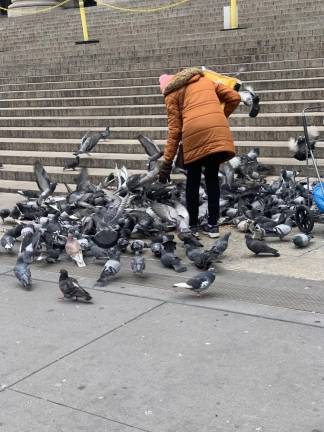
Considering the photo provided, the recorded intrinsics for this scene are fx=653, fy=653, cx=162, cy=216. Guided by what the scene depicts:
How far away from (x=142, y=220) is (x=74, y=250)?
3.37ft

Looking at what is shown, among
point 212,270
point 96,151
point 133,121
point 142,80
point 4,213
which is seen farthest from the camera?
point 142,80

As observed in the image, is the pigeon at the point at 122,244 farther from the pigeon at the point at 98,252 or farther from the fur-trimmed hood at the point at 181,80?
the fur-trimmed hood at the point at 181,80

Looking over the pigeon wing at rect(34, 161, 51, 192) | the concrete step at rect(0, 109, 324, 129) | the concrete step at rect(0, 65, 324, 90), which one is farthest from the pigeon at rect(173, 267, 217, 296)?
the concrete step at rect(0, 65, 324, 90)

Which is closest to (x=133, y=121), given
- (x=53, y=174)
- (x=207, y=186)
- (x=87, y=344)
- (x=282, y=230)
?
(x=53, y=174)

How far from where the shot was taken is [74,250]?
582cm

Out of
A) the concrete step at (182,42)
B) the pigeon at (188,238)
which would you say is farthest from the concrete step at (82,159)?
the concrete step at (182,42)

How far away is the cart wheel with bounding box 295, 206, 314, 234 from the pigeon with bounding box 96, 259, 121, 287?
1.89 metres

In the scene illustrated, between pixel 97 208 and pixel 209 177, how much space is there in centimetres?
138

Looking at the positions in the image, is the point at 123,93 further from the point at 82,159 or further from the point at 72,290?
the point at 72,290

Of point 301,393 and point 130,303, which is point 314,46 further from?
point 301,393

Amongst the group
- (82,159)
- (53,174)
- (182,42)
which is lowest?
(53,174)

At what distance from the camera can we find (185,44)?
14281 mm

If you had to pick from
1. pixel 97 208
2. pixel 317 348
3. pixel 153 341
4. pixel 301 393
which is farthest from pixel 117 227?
pixel 301 393

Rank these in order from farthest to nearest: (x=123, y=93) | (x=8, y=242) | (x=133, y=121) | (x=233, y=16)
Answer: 1. (x=233, y=16)
2. (x=123, y=93)
3. (x=133, y=121)
4. (x=8, y=242)
